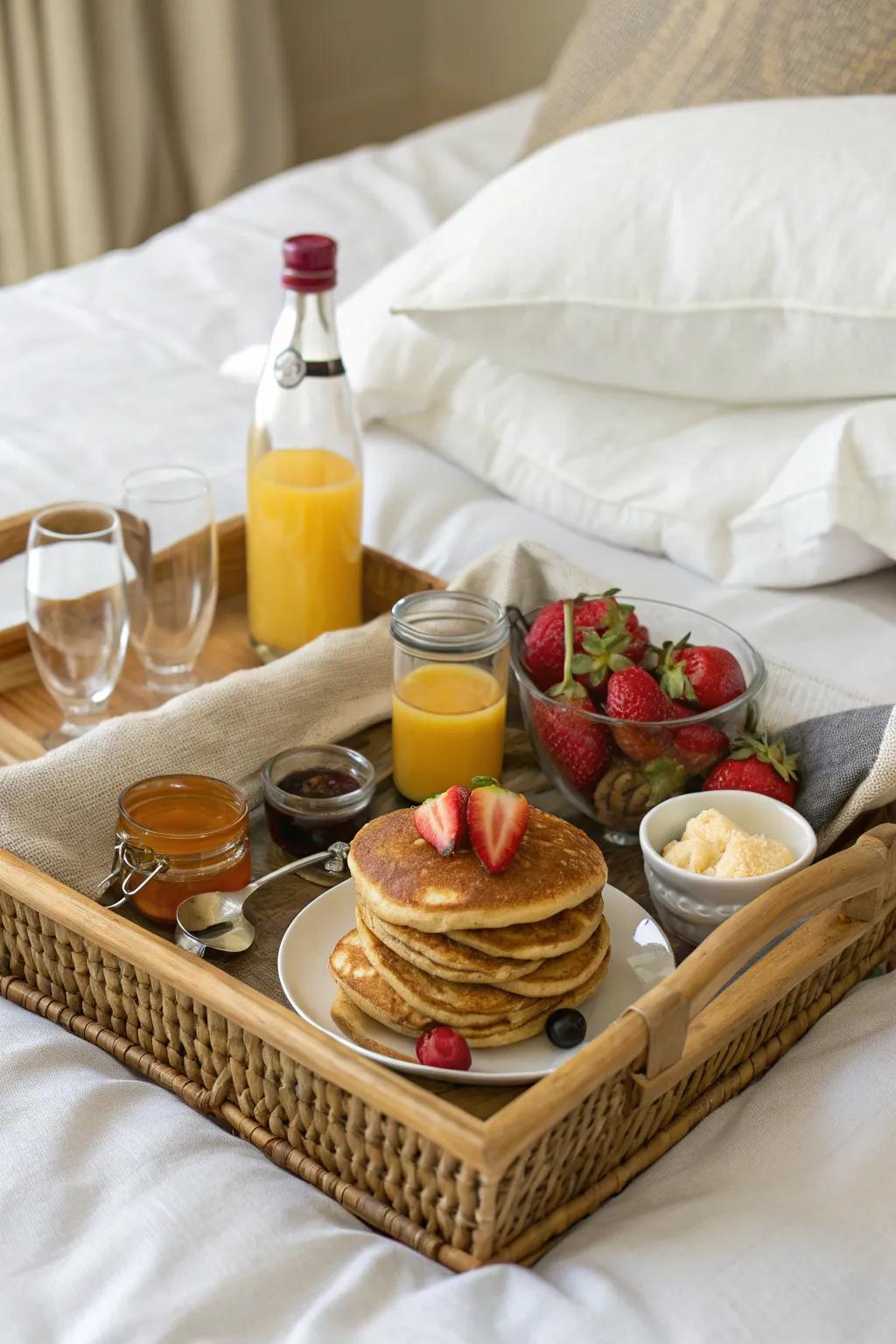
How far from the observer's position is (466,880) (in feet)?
2.52

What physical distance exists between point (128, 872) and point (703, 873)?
1.18 ft

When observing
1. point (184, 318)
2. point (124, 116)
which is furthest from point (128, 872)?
point (124, 116)

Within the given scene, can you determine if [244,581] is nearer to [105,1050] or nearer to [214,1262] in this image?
[105,1050]

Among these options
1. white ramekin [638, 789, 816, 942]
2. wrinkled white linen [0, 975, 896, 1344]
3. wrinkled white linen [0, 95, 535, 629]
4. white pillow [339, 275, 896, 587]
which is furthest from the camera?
wrinkled white linen [0, 95, 535, 629]

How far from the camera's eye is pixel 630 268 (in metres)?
1.29

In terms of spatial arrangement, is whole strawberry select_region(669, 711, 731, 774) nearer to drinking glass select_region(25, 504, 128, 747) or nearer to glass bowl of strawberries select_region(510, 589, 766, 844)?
glass bowl of strawberries select_region(510, 589, 766, 844)

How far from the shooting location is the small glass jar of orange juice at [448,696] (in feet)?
3.33

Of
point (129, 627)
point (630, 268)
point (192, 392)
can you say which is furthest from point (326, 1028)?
point (192, 392)

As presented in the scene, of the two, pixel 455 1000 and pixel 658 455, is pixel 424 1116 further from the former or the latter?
pixel 658 455

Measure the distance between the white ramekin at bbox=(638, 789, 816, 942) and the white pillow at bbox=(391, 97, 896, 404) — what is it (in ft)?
1.55

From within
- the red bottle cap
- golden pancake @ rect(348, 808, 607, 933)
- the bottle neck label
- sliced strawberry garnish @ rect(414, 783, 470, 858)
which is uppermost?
the red bottle cap

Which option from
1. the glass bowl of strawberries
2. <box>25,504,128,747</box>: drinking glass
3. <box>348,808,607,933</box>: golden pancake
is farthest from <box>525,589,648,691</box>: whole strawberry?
<box>25,504,128,747</box>: drinking glass

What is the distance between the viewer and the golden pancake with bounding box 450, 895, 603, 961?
2.50 feet

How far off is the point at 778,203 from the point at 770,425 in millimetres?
191
